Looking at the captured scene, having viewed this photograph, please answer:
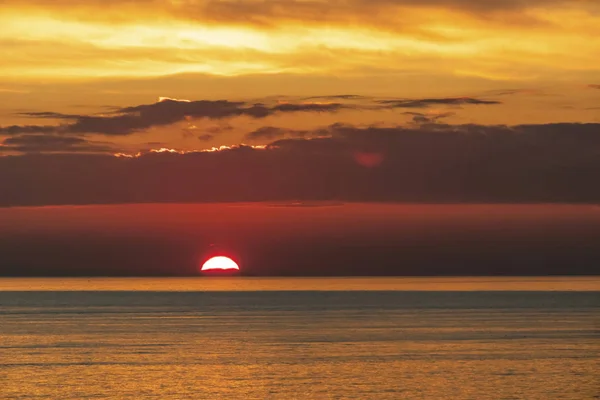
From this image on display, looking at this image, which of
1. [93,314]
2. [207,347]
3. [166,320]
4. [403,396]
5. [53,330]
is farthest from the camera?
[93,314]

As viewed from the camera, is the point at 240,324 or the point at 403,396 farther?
the point at 240,324

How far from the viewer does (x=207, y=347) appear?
71000 millimetres

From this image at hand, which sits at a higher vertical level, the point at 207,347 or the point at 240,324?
the point at 240,324

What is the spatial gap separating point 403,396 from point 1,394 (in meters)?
17.2

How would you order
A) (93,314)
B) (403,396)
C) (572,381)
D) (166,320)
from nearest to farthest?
(403,396) < (572,381) < (166,320) < (93,314)

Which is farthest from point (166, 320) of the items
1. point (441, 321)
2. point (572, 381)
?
point (572, 381)

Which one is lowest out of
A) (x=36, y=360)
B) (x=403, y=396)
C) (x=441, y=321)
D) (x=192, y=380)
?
(x=403, y=396)

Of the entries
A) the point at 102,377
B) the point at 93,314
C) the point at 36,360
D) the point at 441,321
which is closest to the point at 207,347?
the point at 36,360

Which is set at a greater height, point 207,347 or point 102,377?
point 207,347

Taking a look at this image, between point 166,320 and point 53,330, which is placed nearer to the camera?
point 53,330

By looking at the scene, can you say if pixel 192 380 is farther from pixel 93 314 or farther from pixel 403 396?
pixel 93 314

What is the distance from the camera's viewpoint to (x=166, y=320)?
108 meters

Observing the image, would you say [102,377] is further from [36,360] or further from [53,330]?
[53,330]

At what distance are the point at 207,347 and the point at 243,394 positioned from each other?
23.3 meters
